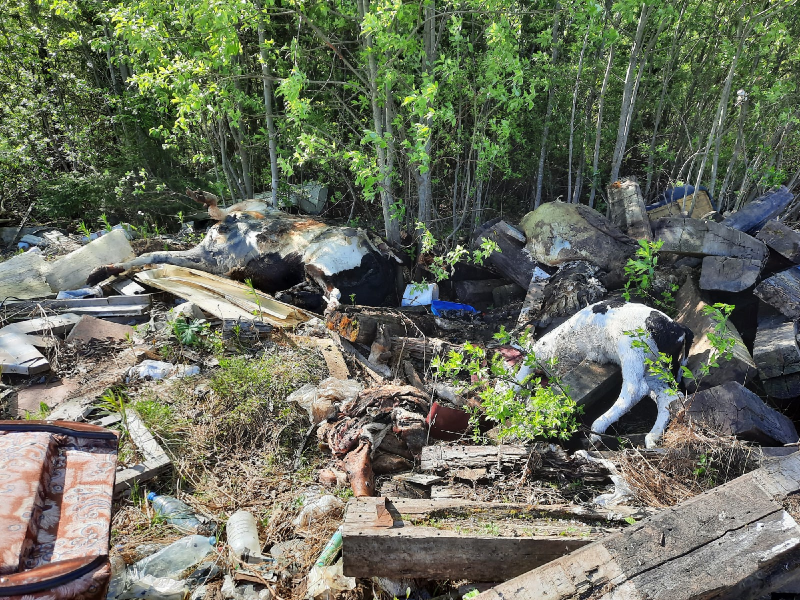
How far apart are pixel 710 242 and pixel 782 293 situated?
722 mm

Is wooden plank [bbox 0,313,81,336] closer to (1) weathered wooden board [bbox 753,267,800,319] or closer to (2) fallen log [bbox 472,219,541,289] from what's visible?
(2) fallen log [bbox 472,219,541,289]

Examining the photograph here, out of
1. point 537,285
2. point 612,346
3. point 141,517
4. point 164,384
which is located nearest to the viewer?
point 141,517

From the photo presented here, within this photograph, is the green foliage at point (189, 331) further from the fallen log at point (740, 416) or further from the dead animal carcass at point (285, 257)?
the fallen log at point (740, 416)

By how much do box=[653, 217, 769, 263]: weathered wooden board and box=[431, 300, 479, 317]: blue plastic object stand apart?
1.76m

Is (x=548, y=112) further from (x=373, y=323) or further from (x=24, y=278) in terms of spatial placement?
(x=24, y=278)

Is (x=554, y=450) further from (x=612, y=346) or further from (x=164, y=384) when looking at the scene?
(x=164, y=384)

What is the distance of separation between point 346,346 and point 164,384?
1.41 metres

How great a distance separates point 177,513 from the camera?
2.78 metres

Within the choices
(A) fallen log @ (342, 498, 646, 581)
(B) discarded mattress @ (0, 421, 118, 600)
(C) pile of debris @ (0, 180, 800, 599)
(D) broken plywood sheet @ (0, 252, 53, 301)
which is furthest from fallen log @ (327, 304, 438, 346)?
(D) broken plywood sheet @ (0, 252, 53, 301)

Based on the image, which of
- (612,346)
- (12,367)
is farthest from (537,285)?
(12,367)

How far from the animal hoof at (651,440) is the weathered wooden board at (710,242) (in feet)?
6.58

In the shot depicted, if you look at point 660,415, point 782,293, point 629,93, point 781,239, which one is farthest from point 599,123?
point 660,415

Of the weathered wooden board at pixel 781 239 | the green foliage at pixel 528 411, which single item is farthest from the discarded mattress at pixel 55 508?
the weathered wooden board at pixel 781 239

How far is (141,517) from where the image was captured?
9.10ft
